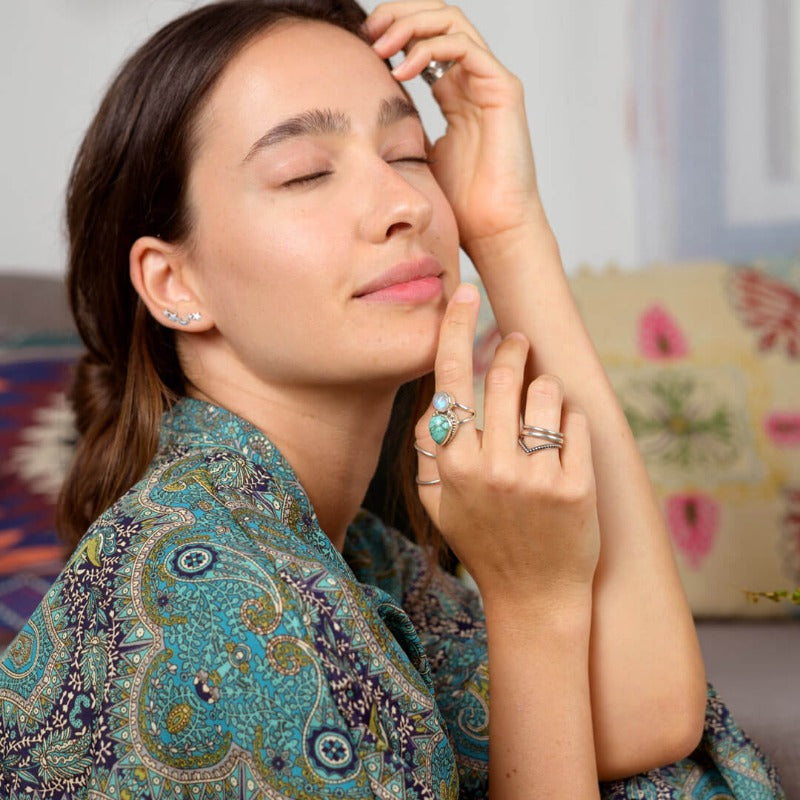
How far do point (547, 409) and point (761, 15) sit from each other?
1.94 metres

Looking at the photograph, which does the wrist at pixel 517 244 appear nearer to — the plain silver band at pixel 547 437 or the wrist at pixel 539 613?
the plain silver band at pixel 547 437

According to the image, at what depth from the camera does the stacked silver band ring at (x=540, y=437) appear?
1118 mm

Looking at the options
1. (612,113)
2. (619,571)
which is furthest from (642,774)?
(612,113)

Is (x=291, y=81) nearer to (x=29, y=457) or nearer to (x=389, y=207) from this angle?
(x=389, y=207)

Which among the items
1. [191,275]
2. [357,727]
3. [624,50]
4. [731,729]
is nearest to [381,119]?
[191,275]

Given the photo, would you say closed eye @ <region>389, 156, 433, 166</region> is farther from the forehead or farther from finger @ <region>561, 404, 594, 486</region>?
finger @ <region>561, 404, 594, 486</region>

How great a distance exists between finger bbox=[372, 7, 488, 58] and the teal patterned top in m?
0.56

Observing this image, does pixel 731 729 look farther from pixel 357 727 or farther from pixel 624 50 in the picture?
pixel 624 50

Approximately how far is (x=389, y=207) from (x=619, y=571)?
46 centimetres

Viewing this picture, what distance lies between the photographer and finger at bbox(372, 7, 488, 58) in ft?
4.57

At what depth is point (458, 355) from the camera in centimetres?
118

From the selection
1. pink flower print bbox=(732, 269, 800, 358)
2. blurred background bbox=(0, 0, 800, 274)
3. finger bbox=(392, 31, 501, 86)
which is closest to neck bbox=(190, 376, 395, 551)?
finger bbox=(392, 31, 501, 86)

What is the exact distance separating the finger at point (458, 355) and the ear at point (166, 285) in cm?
28

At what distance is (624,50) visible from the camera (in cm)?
280
